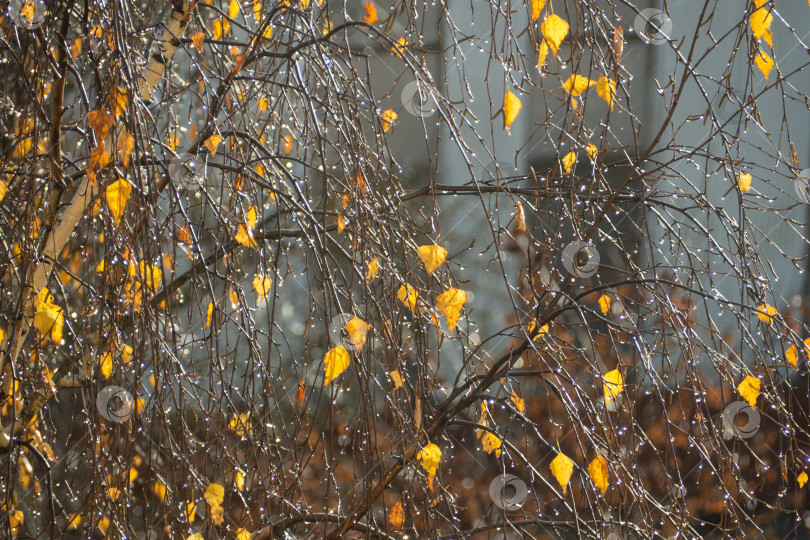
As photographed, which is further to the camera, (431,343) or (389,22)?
(431,343)

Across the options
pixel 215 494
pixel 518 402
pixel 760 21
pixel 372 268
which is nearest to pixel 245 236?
pixel 372 268

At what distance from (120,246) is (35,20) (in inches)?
10.1

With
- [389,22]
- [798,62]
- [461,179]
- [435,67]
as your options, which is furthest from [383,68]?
[389,22]

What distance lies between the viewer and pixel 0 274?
35.0 inches

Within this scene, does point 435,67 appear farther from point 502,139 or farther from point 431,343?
point 431,343

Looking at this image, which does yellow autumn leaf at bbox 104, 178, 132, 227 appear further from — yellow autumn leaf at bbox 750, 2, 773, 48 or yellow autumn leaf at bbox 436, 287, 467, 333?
yellow autumn leaf at bbox 750, 2, 773, 48

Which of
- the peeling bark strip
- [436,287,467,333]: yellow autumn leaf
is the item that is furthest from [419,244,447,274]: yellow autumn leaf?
the peeling bark strip

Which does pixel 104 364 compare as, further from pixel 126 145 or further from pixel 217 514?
pixel 126 145
